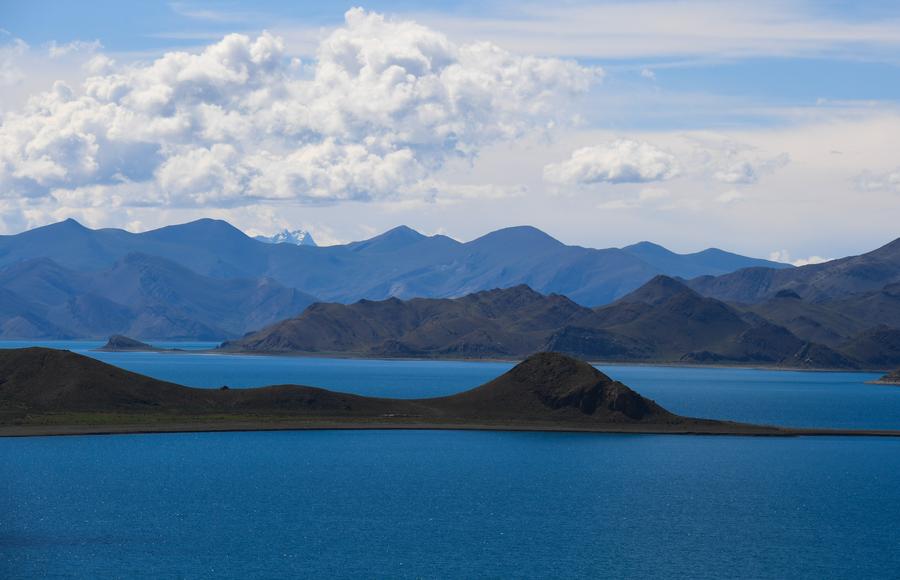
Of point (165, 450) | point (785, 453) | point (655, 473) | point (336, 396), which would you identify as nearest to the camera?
point (655, 473)

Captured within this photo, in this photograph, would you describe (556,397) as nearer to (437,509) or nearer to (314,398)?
(314,398)

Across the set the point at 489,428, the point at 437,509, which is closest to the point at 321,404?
the point at 489,428

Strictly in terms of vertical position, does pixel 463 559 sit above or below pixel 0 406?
below

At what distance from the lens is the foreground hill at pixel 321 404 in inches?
6437

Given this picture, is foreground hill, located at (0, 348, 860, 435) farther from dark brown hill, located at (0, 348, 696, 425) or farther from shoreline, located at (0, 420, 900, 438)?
shoreline, located at (0, 420, 900, 438)

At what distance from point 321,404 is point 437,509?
248 ft

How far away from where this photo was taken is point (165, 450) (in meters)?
137

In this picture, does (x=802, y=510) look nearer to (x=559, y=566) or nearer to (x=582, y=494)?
(x=582, y=494)

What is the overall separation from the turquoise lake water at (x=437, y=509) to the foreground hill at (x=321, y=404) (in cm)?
1435

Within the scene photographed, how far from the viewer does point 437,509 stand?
101 m

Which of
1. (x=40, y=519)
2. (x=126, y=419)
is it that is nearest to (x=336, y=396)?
(x=126, y=419)

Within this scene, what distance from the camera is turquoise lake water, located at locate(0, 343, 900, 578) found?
80.5m

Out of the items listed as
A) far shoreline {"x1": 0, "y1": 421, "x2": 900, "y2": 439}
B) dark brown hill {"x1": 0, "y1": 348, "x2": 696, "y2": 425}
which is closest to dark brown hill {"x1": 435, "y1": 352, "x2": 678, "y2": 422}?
dark brown hill {"x1": 0, "y1": 348, "x2": 696, "y2": 425}

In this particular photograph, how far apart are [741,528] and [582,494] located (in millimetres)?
19493
